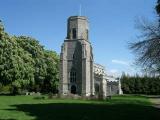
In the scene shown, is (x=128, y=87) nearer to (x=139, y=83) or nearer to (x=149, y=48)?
(x=139, y=83)

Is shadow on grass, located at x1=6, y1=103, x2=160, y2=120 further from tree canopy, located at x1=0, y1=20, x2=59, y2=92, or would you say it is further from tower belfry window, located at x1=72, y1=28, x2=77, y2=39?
tower belfry window, located at x1=72, y1=28, x2=77, y2=39

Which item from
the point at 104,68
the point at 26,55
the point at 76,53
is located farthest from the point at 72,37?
the point at 104,68

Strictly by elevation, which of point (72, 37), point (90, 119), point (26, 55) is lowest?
point (90, 119)

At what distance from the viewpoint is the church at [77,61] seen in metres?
80.1

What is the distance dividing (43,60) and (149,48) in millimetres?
49365

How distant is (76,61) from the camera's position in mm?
82188

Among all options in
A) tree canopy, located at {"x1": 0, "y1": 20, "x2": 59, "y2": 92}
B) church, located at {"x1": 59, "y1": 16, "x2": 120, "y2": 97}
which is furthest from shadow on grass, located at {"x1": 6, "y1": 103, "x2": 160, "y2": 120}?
church, located at {"x1": 59, "y1": 16, "x2": 120, "y2": 97}

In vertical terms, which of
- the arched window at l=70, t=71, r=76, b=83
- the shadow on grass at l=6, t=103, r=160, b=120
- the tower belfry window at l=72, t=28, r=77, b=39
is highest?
the tower belfry window at l=72, t=28, r=77, b=39

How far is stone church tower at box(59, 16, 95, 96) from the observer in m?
80.1

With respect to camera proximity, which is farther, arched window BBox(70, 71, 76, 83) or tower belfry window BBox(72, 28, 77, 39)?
tower belfry window BBox(72, 28, 77, 39)

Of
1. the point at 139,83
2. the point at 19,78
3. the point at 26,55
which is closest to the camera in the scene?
the point at 19,78

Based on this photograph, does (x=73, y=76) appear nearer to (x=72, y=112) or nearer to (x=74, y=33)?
(x=74, y=33)

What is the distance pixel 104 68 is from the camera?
5192 inches

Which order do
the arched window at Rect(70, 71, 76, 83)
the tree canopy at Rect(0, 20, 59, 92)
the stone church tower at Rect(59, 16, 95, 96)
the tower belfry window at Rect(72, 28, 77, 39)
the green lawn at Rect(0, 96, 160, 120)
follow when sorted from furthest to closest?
1. the tower belfry window at Rect(72, 28, 77, 39)
2. the arched window at Rect(70, 71, 76, 83)
3. the stone church tower at Rect(59, 16, 95, 96)
4. the tree canopy at Rect(0, 20, 59, 92)
5. the green lawn at Rect(0, 96, 160, 120)
